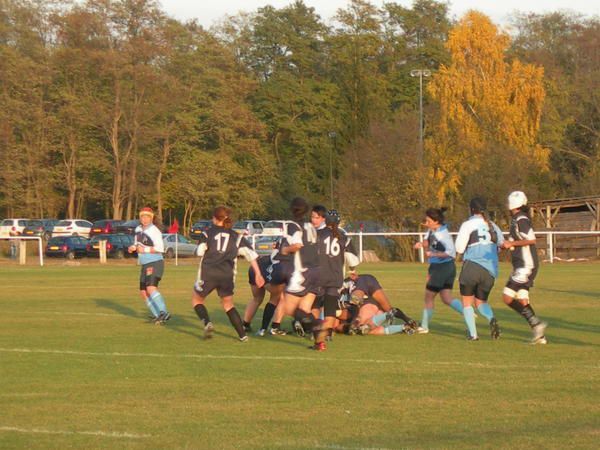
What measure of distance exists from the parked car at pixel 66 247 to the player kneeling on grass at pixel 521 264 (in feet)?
140

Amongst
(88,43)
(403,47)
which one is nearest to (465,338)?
(88,43)

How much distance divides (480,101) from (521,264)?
50.0m

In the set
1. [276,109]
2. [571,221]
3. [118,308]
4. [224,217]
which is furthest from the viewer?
[276,109]

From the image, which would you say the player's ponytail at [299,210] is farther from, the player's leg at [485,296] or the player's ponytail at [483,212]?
the player's leg at [485,296]

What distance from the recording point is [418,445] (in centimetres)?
775

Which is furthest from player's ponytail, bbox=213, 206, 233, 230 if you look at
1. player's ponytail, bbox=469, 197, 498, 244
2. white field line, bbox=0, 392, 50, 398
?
white field line, bbox=0, 392, 50, 398

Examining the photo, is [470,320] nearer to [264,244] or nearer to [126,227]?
[264,244]

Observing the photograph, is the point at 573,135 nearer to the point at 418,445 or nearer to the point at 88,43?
the point at 88,43

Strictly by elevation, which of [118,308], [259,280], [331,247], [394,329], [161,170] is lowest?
[118,308]

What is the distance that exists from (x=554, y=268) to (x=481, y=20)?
A: 98.3ft

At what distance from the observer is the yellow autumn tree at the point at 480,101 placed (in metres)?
61.0

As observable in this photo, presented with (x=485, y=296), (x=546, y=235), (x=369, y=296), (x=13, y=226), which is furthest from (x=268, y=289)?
(x=13, y=226)

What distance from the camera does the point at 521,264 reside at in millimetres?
14109

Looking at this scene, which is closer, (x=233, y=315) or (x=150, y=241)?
(x=233, y=315)
